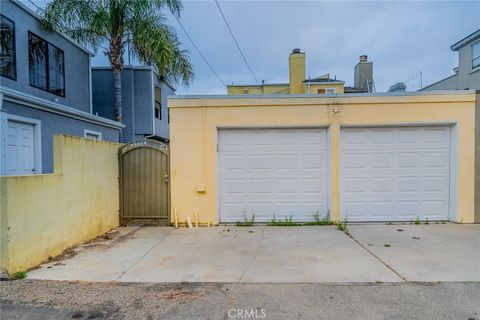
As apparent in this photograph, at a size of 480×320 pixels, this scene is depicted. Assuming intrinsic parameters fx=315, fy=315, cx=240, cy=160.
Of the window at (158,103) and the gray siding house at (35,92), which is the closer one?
the gray siding house at (35,92)

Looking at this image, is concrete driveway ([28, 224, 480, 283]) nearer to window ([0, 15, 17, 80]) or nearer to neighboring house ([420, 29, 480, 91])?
window ([0, 15, 17, 80])

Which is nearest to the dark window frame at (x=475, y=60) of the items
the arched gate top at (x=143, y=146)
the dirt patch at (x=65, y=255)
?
the arched gate top at (x=143, y=146)

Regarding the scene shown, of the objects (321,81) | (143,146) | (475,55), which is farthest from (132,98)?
(475,55)

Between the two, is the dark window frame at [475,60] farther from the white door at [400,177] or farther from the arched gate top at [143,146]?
the arched gate top at [143,146]

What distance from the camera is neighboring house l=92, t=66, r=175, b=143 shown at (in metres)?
14.3

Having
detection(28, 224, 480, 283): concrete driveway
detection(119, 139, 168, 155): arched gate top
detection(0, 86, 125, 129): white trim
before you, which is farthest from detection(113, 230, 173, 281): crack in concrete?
detection(0, 86, 125, 129): white trim

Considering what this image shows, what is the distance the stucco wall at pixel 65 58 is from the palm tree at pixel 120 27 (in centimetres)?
57

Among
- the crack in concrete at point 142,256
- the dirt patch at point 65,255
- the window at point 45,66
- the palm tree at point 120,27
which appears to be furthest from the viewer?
the palm tree at point 120,27

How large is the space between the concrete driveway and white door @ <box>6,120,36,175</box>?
292cm

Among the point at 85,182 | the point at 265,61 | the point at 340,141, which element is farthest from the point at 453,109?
the point at 265,61

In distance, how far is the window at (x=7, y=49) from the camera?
27.1 feet

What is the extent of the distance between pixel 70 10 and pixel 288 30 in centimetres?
805

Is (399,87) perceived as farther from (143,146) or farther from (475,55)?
(143,146)

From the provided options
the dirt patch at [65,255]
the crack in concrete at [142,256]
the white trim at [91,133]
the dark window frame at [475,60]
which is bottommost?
the crack in concrete at [142,256]
